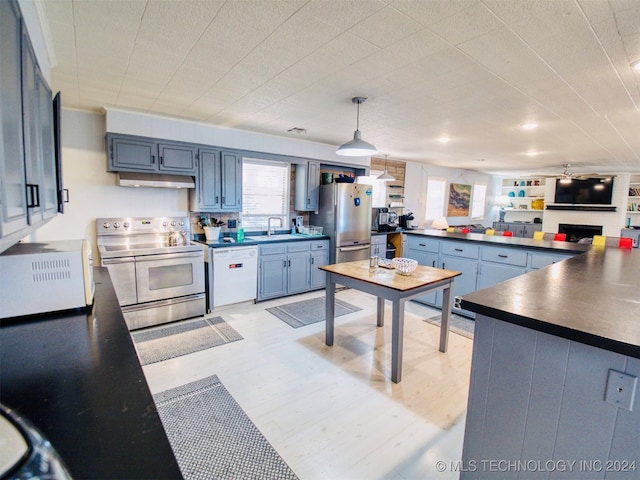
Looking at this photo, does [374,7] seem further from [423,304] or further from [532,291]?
[423,304]

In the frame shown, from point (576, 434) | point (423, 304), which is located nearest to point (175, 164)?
point (423, 304)

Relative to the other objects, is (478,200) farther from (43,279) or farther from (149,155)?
(43,279)

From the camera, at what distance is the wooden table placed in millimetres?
2559

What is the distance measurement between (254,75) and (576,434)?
2877mm

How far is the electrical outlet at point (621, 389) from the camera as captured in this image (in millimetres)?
1061

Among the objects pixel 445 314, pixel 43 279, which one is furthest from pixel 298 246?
pixel 43 279

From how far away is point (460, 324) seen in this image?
382 centimetres

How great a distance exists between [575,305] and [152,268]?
3.68 m

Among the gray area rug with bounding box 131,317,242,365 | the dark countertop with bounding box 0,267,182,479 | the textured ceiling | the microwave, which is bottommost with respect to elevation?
the gray area rug with bounding box 131,317,242,365

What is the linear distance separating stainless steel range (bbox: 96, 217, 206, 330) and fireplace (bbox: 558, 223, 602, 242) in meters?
9.23

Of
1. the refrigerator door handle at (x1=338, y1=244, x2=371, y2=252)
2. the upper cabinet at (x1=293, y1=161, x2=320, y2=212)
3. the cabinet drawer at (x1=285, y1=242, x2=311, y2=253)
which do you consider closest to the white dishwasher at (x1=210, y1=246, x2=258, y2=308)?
the cabinet drawer at (x1=285, y1=242, x2=311, y2=253)

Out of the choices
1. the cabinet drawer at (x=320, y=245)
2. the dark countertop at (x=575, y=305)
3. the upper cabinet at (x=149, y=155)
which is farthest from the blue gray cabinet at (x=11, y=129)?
the cabinet drawer at (x=320, y=245)

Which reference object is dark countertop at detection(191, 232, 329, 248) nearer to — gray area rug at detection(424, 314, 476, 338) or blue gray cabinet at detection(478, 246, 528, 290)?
gray area rug at detection(424, 314, 476, 338)

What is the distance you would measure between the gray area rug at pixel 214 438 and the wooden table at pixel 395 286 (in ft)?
3.90
